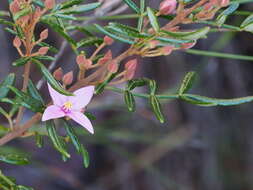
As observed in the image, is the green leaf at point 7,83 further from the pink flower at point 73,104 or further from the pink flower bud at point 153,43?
the pink flower bud at point 153,43

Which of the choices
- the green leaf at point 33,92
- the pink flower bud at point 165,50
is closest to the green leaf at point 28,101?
the green leaf at point 33,92

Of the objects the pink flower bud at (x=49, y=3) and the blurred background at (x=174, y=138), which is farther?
the blurred background at (x=174, y=138)

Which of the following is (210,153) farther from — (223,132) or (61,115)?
(61,115)

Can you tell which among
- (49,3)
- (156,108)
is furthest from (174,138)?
(49,3)

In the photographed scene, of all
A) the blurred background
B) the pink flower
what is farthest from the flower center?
the blurred background

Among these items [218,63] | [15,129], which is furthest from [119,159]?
[15,129]

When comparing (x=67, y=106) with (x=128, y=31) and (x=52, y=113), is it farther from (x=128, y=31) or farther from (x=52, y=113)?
(x=128, y=31)
